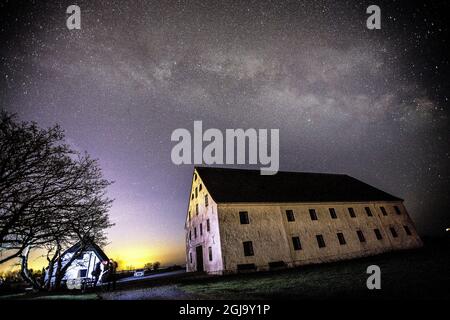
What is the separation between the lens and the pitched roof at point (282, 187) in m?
23.4

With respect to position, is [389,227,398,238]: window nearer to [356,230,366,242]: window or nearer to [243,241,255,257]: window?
[356,230,366,242]: window

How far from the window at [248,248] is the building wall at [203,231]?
2.33 meters

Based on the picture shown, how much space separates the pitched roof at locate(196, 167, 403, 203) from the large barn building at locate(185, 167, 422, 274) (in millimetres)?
108

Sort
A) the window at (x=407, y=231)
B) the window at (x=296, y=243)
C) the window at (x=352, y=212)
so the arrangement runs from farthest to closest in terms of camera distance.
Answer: the window at (x=407, y=231) → the window at (x=352, y=212) → the window at (x=296, y=243)

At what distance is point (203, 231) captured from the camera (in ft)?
75.5

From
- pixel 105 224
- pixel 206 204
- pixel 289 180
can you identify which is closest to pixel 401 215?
pixel 289 180

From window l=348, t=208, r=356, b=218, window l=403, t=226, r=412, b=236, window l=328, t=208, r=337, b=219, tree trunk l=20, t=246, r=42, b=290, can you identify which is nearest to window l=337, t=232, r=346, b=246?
window l=328, t=208, r=337, b=219

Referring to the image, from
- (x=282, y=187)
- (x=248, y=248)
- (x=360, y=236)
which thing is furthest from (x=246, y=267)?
(x=360, y=236)

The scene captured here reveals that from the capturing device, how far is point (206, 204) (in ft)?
76.4

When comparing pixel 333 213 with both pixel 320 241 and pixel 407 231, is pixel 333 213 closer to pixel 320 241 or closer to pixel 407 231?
pixel 320 241

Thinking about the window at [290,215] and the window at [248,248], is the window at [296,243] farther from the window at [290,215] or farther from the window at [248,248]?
the window at [248,248]

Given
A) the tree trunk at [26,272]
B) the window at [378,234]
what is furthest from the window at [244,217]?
the tree trunk at [26,272]
